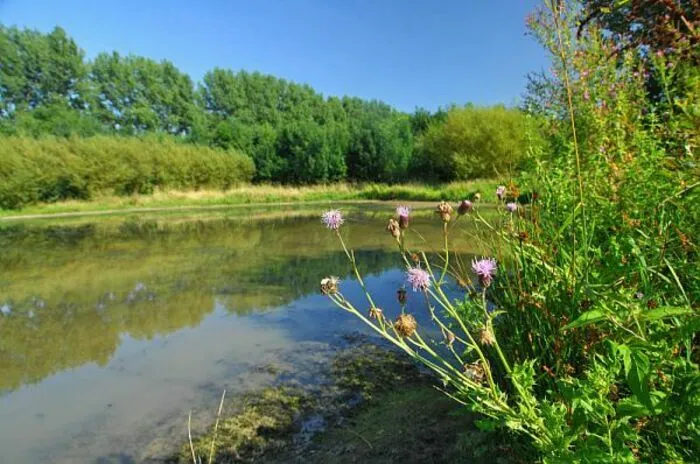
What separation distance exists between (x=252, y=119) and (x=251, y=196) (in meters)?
28.4

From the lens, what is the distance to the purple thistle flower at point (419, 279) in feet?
4.65

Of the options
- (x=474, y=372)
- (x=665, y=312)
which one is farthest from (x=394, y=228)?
(x=665, y=312)

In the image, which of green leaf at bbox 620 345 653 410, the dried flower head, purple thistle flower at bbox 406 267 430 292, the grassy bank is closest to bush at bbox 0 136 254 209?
the grassy bank

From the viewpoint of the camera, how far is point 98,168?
2414 centimetres

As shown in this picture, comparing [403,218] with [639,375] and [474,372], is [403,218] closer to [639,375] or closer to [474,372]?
[474,372]

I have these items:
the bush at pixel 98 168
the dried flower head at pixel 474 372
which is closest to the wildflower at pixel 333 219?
the dried flower head at pixel 474 372

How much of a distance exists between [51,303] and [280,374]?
169 inches

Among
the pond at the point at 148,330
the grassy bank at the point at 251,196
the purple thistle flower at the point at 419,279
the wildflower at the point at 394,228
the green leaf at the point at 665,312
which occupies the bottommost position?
the pond at the point at 148,330

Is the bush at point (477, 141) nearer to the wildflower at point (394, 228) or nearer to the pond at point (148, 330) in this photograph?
the pond at point (148, 330)

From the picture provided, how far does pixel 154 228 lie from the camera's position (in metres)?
14.3

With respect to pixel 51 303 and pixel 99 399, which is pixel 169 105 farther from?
pixel 99 399

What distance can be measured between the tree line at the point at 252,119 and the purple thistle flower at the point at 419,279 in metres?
14.6


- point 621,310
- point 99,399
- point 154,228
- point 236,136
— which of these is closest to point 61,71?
point 236,136

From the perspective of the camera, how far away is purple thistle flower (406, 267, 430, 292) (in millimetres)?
1416
